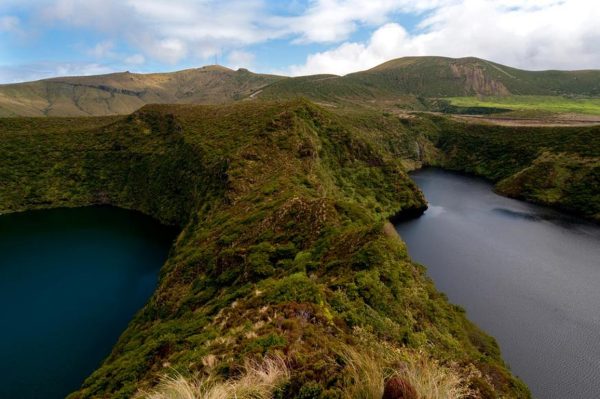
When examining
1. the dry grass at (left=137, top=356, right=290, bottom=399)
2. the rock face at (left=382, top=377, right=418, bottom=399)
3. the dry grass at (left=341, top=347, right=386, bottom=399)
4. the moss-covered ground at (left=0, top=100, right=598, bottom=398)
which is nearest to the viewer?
the rock face at (left=382, top=377, right=418, bottom=399)

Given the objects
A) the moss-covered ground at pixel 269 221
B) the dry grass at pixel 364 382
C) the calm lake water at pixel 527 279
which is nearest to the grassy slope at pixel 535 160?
the moss-covered ground at pixel 269 221

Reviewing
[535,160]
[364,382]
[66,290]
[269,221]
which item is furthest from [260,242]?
[535,160]

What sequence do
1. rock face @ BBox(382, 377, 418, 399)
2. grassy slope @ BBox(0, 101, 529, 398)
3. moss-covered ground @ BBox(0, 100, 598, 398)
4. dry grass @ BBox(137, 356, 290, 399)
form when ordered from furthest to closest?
moss-covered ground @ BBox(0, 100, 598, 398)
grassy slope @ BBox(0, 101, 529, 398)
dry grass @ BBox(137, 356, 290, 399)
rock face @ BBox(382, 377, 418, 399)

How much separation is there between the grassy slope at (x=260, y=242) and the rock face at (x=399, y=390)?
1398 millimetres

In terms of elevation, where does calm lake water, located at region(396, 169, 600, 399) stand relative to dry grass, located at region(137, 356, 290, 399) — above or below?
below

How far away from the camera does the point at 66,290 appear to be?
50375 mm

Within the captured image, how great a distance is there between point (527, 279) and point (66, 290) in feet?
239

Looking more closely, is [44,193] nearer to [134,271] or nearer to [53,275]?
[53,275]

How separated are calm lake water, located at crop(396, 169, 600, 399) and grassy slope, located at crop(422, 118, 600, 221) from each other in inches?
285

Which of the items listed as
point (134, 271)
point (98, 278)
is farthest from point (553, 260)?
point (98, 278)

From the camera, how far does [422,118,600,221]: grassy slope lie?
290ft

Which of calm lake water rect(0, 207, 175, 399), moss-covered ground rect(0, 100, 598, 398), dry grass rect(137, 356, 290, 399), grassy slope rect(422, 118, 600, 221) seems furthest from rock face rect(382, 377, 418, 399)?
grassy slope rect(422, 118, 600, 221)

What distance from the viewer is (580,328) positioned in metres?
41.2

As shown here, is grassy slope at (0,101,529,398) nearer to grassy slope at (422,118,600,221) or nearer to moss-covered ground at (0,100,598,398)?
moss-covered ground at (0,100,598,398)
